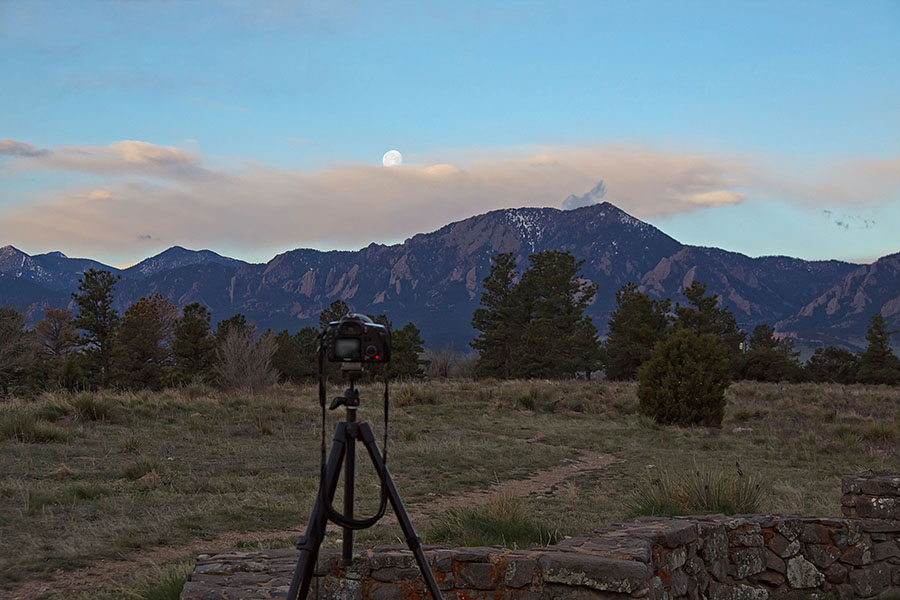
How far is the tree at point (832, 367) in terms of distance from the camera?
48969mm

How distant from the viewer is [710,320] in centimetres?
4703

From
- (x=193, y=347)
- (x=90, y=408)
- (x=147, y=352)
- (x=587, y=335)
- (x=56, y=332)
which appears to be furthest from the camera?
(x=56, y=332)

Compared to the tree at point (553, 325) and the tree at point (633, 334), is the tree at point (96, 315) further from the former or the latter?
the tree at point (633, 334)

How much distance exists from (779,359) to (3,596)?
47998mm

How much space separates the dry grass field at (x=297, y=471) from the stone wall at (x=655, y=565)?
1216mm

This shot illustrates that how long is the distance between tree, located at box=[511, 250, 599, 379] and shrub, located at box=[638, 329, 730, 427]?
2522 cm

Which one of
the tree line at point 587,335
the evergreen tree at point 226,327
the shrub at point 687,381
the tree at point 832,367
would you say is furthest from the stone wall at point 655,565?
the tree at point 832,367

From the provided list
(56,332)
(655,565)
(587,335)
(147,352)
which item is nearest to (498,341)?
(587,335)

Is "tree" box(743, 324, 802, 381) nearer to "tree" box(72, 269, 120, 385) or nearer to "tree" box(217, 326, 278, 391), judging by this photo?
"tree" box(217, 326, 278, 391)

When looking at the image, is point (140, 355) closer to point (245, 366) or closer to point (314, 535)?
point (245, 366)

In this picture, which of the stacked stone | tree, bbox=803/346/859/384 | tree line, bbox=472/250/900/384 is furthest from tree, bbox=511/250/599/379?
the stacked stone

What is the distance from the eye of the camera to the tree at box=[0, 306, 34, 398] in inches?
1203

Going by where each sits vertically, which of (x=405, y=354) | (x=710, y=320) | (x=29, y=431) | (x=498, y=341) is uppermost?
→ (x=710, y=320)

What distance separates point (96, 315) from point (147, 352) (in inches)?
265
